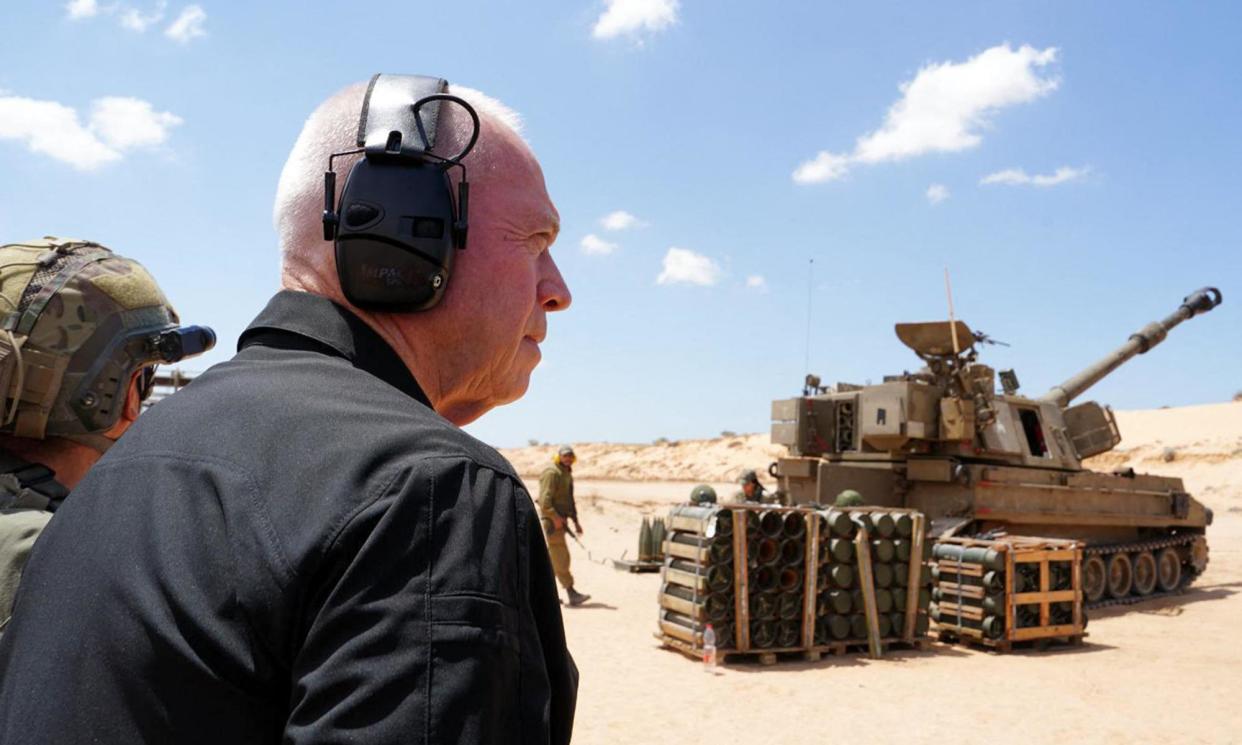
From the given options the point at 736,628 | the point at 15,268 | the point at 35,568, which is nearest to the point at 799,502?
the point at 736,628

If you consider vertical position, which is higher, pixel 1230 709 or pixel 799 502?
pixel 799 502

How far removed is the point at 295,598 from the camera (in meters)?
1.02

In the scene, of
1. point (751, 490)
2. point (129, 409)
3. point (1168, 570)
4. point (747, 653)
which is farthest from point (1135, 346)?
point (129, 409)

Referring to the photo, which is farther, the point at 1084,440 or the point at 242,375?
the point at 1084,440

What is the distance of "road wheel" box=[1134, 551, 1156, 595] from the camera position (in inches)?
608

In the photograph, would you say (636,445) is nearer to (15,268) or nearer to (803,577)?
(803,577)

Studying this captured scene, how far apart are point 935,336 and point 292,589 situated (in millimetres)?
13812

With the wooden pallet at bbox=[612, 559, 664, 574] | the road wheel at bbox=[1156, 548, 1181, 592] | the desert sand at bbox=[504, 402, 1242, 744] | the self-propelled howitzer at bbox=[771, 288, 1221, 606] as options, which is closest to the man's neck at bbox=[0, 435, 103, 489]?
the desert sand at bbox=[504, 402, 1242, 744]

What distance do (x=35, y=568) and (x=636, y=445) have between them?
6013 cm

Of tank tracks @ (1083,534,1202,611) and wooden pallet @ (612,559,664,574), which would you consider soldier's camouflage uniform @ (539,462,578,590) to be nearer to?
wooden pallet @ (612,559,664,574)

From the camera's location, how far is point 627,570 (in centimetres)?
1770

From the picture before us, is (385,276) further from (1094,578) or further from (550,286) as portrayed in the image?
(1094,578)

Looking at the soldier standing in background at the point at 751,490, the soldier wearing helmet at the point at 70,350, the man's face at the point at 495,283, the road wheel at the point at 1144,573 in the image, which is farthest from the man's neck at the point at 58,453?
the road wheel at the point at 1144,573

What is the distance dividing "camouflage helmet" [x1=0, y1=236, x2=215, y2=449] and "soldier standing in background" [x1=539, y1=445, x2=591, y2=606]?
33.9 feet
